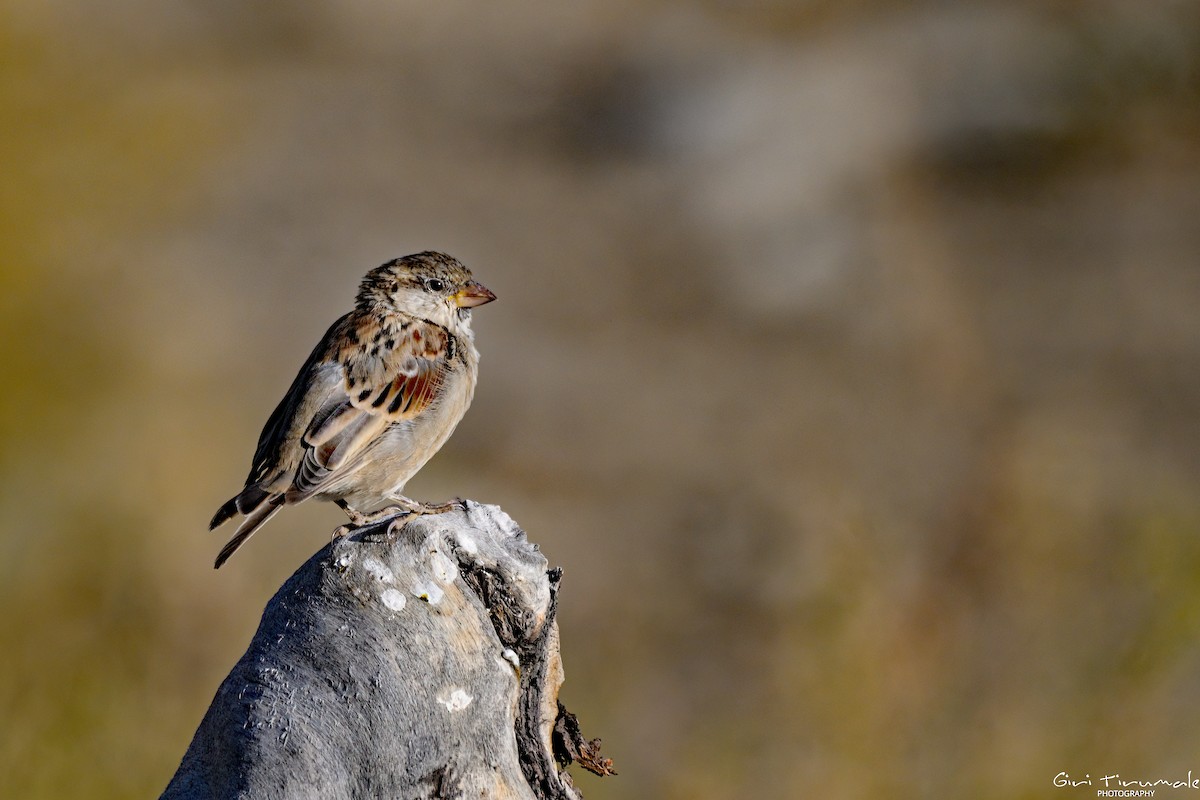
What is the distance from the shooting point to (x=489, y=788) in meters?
2.73

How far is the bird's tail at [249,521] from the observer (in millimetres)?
3992

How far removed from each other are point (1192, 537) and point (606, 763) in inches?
182

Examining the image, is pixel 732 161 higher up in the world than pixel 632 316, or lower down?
higher up

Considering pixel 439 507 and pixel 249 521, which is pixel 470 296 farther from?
pixel 439 507

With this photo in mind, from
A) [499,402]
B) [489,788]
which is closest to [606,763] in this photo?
[489,788]

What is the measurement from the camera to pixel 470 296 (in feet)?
17.7

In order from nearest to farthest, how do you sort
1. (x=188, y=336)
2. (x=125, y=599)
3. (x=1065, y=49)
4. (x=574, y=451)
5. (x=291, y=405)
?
(x=291, y=405)
(x=125, y=599)
(x=574, y=451)
(x=188, y=336)
(x=1065, y=49)

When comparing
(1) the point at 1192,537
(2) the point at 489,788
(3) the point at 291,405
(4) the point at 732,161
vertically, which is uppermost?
(4) the point at 732,161

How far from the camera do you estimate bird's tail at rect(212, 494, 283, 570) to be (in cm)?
399

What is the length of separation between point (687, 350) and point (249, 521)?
24.9 ft

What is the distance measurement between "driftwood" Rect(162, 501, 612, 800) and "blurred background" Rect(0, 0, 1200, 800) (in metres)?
3.28

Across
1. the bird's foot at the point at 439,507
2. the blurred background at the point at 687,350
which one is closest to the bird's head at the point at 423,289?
the bird's foot at the point at 439,507

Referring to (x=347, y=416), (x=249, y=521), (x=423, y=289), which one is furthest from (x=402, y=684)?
(x=423, y=289)

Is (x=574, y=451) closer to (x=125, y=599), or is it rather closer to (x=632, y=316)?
(x=632, y=316)
